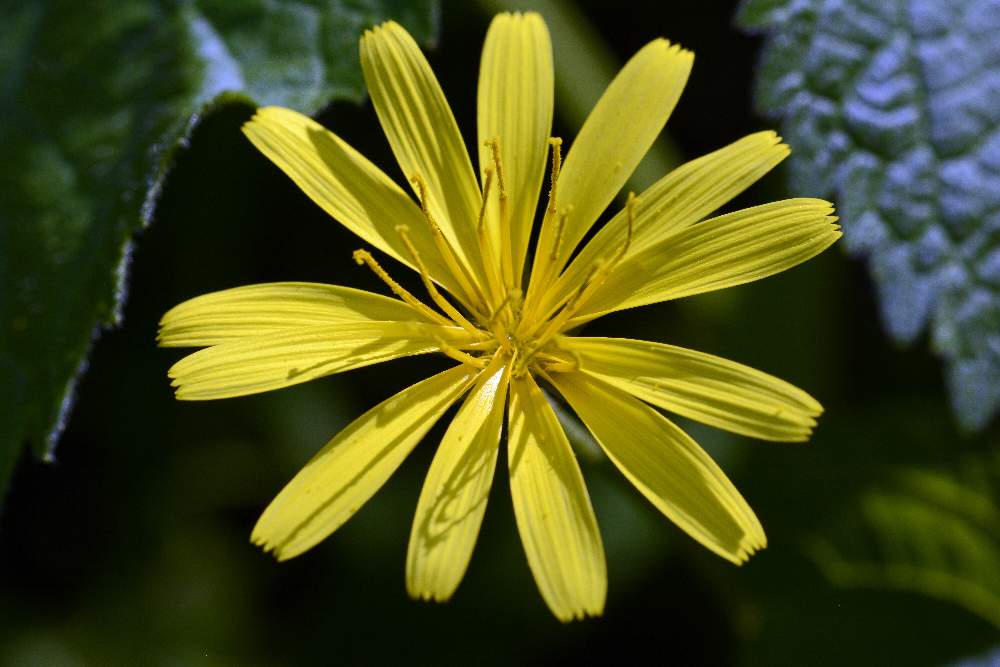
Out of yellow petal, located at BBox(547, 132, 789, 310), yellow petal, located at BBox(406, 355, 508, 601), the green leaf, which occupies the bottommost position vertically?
yellow petal, located at BBox(406, 355, 508, 601)

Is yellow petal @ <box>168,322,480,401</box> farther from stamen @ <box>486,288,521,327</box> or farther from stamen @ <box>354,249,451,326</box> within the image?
stamen @ <box>486,288,521,327</box>

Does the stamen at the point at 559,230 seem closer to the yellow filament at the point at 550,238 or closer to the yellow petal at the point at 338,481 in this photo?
the yellow filament at the point at 550,238

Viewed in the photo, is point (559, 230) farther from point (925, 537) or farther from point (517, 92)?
point (925, 537)

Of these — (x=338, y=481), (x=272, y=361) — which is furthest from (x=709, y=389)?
(x=272, y=361)

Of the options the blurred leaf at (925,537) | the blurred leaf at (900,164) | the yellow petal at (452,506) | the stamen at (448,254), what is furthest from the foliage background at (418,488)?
the yellow petal at (452,506)

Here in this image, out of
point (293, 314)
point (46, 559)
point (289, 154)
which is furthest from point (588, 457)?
point (46, 559)

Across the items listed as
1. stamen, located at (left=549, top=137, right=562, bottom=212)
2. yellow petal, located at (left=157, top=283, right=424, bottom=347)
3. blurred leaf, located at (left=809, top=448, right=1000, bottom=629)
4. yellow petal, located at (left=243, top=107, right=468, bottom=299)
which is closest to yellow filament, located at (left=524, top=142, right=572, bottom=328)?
stamen, located at (left=549, top=137, right=562, bottom=212)

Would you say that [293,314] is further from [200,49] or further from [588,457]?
[200,49]
